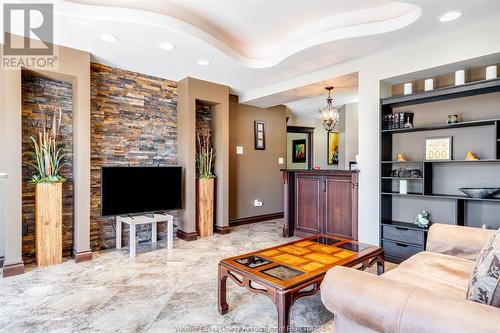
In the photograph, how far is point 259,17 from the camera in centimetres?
310

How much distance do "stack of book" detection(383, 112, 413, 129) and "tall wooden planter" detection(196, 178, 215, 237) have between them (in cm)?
272

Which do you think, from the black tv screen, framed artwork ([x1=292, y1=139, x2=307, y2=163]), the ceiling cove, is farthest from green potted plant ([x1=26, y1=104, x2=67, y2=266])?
framed artwork ([x1=292, y1=139, x2=307, y2=163])

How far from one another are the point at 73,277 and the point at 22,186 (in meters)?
1.31

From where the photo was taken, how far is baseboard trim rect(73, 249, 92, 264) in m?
3.42

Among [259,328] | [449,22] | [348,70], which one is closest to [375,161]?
[348,70]

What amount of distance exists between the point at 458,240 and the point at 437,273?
0.50 meters

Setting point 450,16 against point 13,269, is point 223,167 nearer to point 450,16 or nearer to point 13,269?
point 13,269

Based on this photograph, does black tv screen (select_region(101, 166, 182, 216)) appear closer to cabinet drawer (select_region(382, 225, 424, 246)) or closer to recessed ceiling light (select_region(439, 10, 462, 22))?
cabinet drawer (select_region(382, 225, 424, 246))

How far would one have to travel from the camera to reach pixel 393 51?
333 centimetres

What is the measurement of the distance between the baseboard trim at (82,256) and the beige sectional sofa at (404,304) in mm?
3149

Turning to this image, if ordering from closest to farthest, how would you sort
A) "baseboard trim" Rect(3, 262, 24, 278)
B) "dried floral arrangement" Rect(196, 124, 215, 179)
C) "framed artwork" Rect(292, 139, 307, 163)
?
"baseboard trim" Rect(3, 262, 24, 278) < "dried floral arrangement" Rect(196, 124, 215, 179) < "framed artwork" Rect(292, 139, 307, 163)

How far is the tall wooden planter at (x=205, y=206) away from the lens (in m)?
4.62

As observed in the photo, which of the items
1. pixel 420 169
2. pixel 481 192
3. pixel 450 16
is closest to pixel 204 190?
pixel 420 169

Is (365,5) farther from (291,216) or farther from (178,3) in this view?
(291,216)
